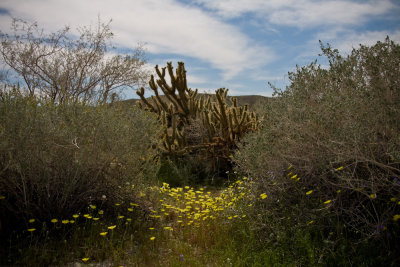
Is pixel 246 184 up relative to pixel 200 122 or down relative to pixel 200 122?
down

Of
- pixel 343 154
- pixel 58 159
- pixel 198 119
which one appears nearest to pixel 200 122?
pixel 198 119

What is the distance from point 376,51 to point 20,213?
464 cm

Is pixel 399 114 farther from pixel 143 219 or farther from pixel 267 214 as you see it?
pixel 143 219

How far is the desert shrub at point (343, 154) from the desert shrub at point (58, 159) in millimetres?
1900

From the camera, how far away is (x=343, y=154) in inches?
125

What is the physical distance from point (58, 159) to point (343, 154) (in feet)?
10.3

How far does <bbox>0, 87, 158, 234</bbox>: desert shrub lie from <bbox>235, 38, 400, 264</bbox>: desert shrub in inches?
74.8

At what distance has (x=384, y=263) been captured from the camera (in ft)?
9.66

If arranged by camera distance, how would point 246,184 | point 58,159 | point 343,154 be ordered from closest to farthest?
point 343,154, point 58,159, point 246,184

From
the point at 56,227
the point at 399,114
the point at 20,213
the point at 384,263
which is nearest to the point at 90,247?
the point at 56,227

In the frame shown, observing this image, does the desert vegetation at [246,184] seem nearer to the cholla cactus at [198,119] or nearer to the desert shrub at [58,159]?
the desert shrub at [58,159]

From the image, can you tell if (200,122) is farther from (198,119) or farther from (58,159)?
(58,159)

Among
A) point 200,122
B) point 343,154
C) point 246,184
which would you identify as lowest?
point 246,184

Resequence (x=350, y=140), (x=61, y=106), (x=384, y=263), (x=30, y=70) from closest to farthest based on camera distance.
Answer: (x=384, y=263) < (x=350, y=140) < (x=61, y=106) < (x=30, y=70)
